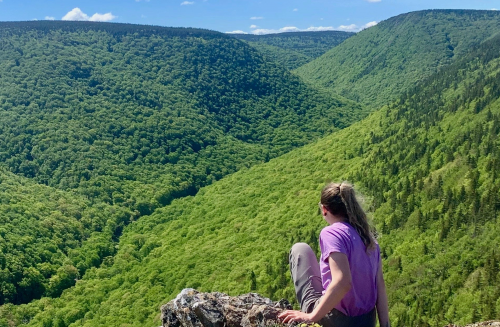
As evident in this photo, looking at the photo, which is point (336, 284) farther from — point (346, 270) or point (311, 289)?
point (311, 289)

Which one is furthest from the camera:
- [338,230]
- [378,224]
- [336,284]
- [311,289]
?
[378,224]

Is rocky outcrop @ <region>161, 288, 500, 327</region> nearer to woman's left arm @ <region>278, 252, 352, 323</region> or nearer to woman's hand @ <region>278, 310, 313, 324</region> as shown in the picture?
woman's hand @ <region>278, 310, 313, 324</region>

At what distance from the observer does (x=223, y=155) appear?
172 metres

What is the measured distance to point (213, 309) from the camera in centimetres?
1199

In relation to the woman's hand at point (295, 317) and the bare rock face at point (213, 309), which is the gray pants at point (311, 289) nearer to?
the woman's hand at point (295, 317)

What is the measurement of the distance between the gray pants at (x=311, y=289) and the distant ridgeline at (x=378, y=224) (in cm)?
2332

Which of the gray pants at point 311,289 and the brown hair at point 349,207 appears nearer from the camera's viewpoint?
the brown hair at point 349,207

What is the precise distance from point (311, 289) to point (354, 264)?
1.48 meters

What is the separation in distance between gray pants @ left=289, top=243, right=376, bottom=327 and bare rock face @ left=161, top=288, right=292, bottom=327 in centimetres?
155

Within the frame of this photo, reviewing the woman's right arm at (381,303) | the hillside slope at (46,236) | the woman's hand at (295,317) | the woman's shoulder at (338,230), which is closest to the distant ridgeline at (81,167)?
the hillside slope at (46,236)

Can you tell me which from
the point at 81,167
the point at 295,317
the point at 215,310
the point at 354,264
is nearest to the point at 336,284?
the point at 354,264

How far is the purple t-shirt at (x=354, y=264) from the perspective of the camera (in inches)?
312

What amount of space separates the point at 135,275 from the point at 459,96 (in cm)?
8531

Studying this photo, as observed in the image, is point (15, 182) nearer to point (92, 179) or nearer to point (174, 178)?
point (92, 179)
